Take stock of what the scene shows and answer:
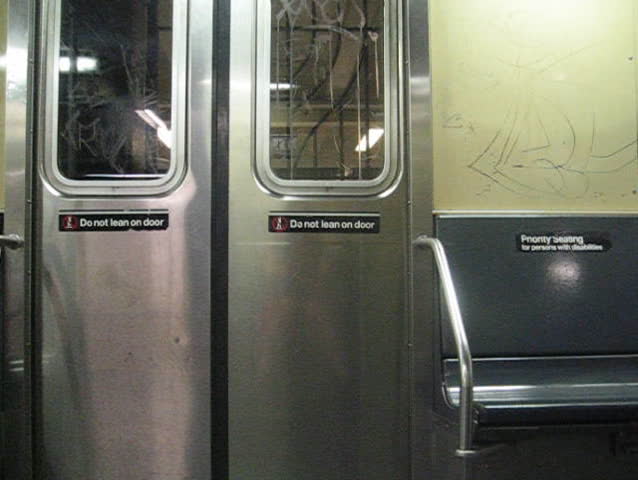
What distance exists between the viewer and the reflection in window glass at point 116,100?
2092 millimetres

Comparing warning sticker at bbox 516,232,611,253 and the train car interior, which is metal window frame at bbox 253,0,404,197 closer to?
the train car interior

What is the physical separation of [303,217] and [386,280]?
0.42m

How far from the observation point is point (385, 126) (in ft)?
7.02

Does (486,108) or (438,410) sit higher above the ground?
(486,108)

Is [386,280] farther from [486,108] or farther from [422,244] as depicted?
[486,108]

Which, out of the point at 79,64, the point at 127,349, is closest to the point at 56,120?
the point at 79,64

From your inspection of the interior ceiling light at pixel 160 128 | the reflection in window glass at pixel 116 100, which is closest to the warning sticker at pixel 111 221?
the reflection in window glass at pixel 116 100

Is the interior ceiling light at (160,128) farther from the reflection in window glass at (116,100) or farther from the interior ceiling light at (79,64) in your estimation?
the interior ceiling light at (79,64)

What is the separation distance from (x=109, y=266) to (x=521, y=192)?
1.65 m

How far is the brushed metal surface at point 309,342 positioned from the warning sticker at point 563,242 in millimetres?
473

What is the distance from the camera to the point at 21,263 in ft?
6.66

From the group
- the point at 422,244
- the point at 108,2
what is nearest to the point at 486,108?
the point at 422,244

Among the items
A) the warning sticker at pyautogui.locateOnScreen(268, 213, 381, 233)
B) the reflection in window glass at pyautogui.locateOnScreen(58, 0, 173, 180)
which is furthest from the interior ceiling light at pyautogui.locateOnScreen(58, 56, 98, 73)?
the warning sticker at pyautogui.locateOnScreen(268, 213, 381, 233)

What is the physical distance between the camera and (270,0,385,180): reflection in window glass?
213cm
